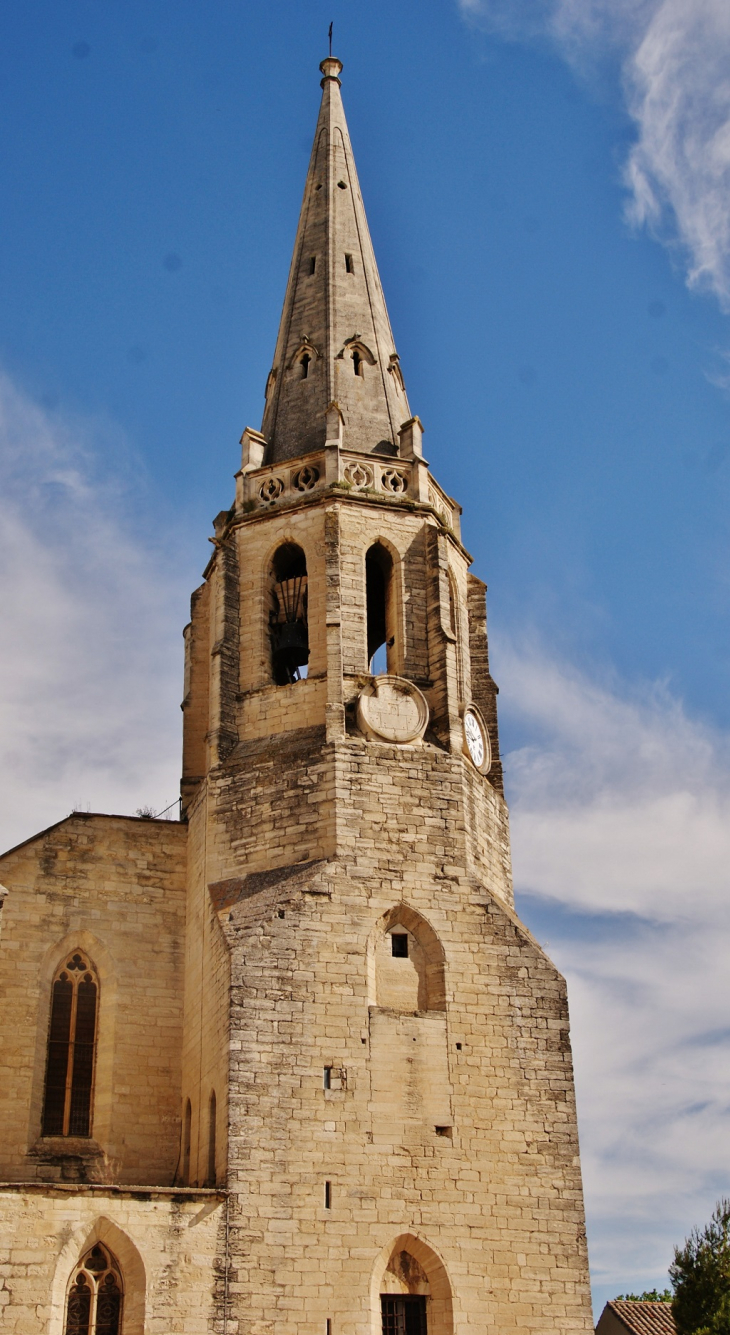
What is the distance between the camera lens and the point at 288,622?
25.4m

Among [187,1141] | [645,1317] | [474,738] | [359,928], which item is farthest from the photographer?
[645,1317]

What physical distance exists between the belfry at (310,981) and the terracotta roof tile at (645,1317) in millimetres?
9944

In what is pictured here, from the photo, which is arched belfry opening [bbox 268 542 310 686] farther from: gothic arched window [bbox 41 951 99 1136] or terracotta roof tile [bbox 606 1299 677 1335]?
terracotta roof tile [bbox 606 1299 677 1335]

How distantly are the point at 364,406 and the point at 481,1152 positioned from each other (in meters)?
13.2

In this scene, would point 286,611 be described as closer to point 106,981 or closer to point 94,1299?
point 106,981

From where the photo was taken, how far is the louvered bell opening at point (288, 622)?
25203 millimetres

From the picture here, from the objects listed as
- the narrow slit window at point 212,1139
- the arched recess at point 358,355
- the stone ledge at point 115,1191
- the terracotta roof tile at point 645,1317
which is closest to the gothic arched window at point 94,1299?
the stone ledge at point 115,1191

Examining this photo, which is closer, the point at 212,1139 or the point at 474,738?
the point at 212,1139

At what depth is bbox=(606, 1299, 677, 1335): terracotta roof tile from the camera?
2773cm

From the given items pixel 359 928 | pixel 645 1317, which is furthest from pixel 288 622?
pixel 645 1317

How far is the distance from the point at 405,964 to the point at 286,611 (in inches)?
278

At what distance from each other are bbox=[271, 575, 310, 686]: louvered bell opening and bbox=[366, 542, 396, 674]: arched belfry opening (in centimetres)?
118

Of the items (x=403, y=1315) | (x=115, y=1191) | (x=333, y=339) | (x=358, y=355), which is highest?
(x=333, y=339)

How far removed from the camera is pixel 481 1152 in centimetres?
1964
